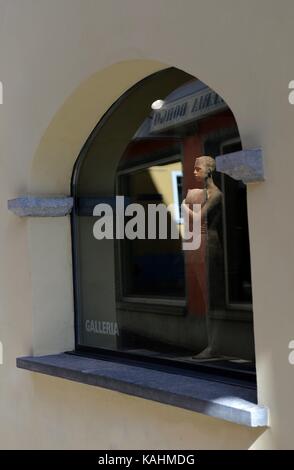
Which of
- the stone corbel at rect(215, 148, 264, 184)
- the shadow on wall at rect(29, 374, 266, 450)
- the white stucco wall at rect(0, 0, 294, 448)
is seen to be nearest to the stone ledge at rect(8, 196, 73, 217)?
the white stucco wall at rect(0, 0, 294, 448)

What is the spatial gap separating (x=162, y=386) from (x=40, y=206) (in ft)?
6.30

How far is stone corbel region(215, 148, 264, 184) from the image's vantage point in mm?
3861

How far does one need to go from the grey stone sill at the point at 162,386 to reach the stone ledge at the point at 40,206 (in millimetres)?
1055

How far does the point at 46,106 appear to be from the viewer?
5.67 metres

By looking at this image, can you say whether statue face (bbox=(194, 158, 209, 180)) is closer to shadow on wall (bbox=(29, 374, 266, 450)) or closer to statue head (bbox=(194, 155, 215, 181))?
statue head (bbox=(194, 155, 215, 181))

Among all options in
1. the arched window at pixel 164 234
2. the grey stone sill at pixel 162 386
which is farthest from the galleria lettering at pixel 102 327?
the grey stone sill at pixel 162 386

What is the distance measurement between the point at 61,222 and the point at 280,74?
2684 mm

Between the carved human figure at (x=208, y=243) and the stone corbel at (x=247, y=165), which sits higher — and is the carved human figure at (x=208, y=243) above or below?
below

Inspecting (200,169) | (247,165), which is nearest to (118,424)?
(200,169)

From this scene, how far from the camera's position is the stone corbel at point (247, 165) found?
386cm

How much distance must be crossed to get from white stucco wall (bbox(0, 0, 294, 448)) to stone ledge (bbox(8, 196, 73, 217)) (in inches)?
3.9

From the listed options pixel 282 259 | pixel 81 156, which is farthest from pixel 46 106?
pixel 282 259

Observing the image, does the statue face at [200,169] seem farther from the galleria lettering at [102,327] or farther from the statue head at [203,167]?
the galleria lettering at [102,327]

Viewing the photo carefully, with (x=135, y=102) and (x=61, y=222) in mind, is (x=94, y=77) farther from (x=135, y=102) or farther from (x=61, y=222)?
(x=61, y=222)
